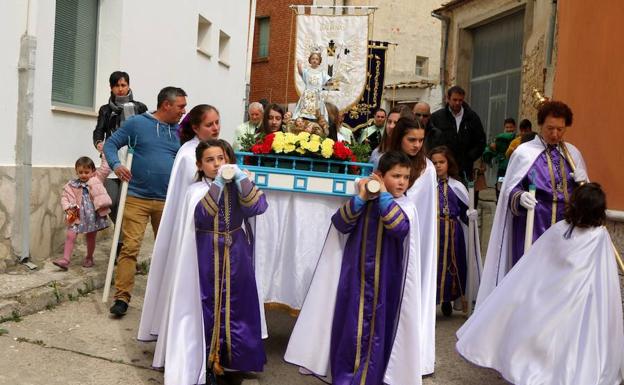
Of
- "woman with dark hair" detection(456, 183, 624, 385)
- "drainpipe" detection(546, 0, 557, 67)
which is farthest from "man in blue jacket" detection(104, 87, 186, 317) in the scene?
"drainpipe" detection(546, 0, 557, 67)

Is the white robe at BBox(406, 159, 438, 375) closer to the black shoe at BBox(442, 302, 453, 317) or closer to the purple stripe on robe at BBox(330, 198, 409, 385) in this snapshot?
the purple stripe on robe at BBox(330, 198, 409, 385)

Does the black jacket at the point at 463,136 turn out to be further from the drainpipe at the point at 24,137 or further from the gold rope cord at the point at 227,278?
the gold rope cord at the point at 227,278

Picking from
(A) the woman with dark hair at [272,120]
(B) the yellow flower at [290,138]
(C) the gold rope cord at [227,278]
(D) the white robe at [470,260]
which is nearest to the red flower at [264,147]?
(B) the yellow flower at [290,138]

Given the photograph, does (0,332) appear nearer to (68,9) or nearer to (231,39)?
(68,9)

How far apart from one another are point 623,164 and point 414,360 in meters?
3.33

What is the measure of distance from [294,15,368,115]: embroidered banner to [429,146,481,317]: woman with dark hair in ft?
21.8

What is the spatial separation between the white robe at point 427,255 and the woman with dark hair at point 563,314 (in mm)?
287

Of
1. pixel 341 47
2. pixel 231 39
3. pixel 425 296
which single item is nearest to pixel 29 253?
pixel 425 296

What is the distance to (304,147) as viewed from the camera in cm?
529

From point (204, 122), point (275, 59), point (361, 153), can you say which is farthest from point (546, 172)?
point (275, 59)

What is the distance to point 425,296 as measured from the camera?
510 cm

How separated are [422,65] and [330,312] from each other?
23.0m

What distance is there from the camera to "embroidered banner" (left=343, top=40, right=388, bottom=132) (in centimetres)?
1455

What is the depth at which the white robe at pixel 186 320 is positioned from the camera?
14.5ft
